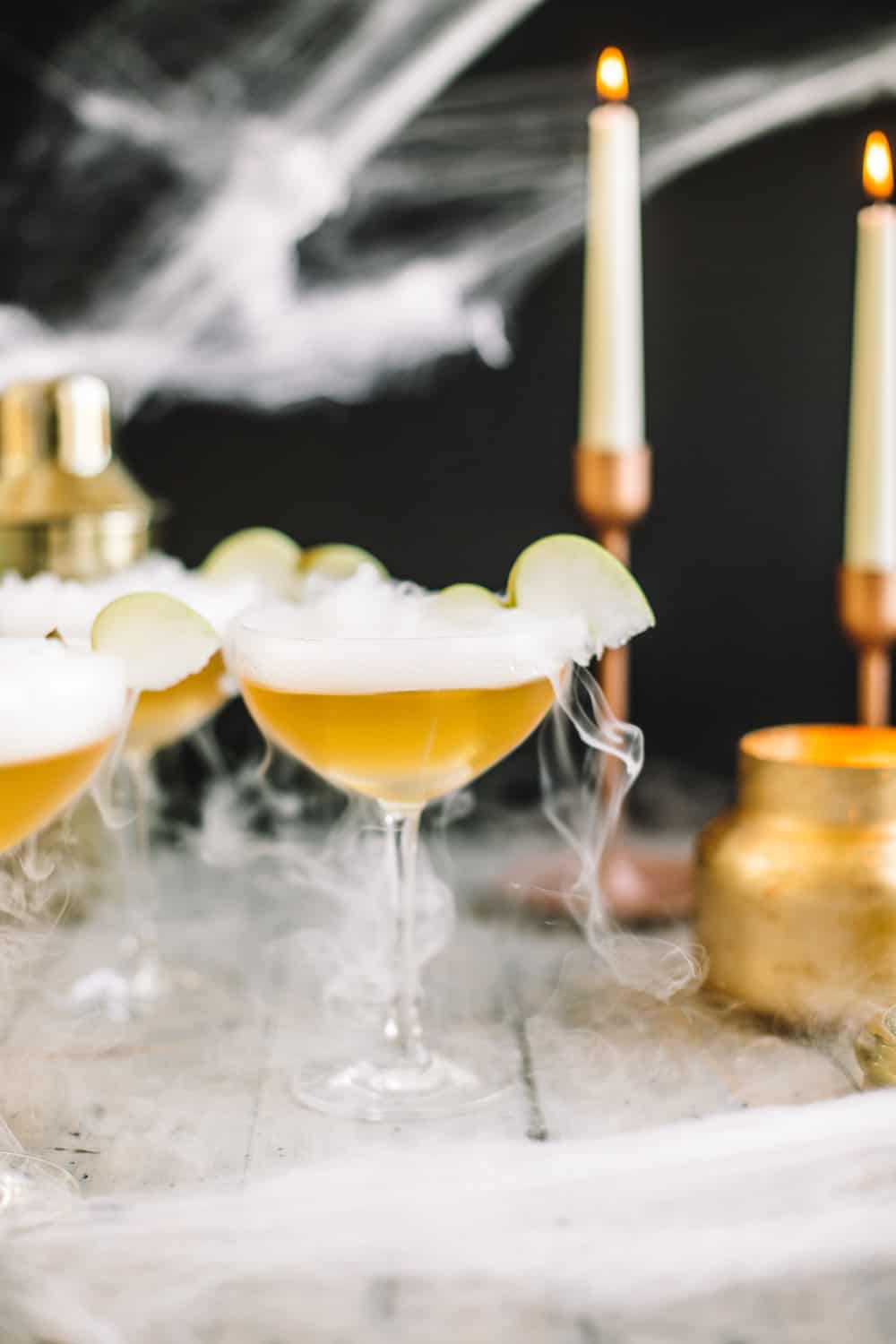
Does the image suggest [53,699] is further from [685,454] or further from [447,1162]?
[685,454]

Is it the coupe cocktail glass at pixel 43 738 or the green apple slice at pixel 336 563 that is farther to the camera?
the green apple slice at pixel 336 563

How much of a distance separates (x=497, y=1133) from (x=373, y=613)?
324 mm

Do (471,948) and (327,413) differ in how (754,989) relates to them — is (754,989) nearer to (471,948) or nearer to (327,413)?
(471,948)

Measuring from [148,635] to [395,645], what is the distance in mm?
148

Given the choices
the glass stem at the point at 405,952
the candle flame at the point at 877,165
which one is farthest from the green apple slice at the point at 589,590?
the candle flame at the point at 877,165

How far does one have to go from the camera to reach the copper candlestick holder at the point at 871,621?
114cm

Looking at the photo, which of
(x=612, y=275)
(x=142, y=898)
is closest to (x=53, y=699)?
(x=142, y=898)

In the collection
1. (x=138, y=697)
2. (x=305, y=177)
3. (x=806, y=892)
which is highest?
(x=305, y=177)

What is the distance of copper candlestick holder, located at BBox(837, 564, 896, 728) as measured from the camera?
1138mm

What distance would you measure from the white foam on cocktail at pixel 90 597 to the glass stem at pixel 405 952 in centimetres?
20

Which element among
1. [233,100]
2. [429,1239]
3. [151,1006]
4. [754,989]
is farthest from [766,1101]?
[233,100]

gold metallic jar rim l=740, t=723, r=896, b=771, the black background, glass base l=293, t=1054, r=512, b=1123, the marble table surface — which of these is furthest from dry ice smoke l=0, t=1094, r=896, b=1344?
the black background

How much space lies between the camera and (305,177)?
1.46 meters

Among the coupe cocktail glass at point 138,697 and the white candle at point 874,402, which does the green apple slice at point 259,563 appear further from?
the white candle at point 874,402
